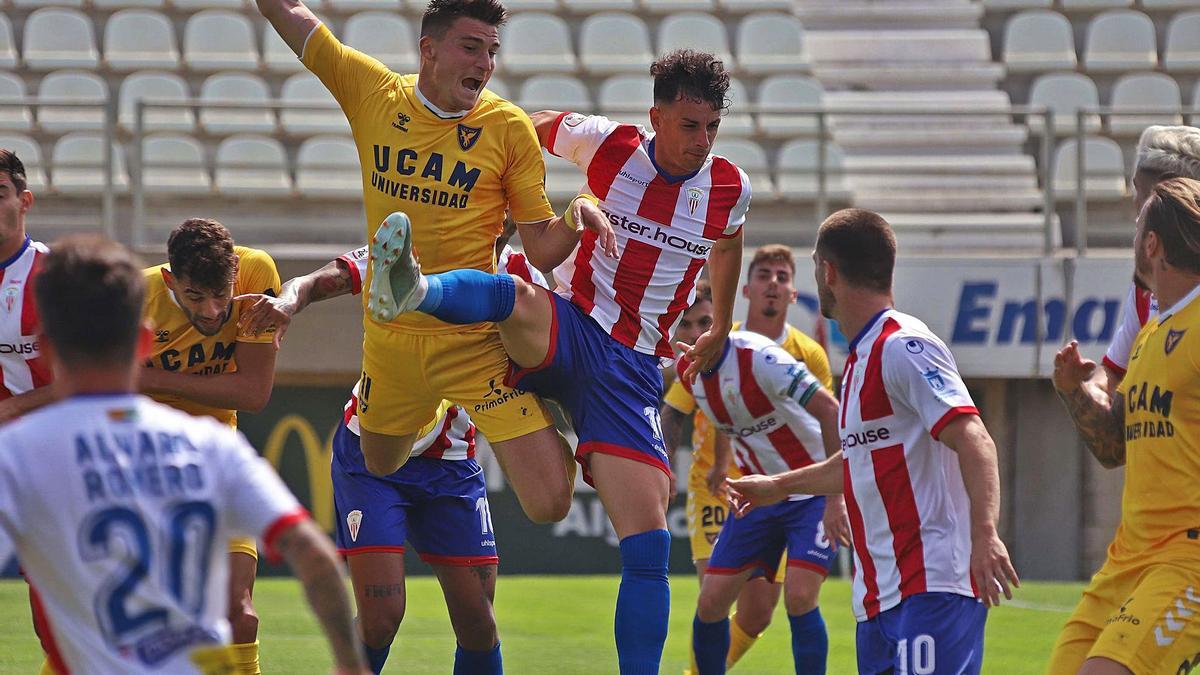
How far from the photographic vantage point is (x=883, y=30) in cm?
1612

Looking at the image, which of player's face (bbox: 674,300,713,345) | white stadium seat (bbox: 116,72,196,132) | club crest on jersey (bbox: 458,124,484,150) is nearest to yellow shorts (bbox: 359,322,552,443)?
club crest on jersey (bbox: 458,124,484,150)

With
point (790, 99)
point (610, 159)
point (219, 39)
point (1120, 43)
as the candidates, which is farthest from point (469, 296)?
point (1120, 43)

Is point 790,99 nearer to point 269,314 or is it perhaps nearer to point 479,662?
point 479,662

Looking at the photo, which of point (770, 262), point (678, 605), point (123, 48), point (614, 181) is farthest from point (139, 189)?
point (614, 181)

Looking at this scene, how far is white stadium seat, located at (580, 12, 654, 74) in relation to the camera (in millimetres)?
15211

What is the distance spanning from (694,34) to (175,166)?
5.49 m

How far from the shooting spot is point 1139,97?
15.0 meters

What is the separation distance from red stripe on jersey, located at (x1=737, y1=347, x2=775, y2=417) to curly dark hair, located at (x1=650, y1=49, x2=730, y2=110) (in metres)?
2.36

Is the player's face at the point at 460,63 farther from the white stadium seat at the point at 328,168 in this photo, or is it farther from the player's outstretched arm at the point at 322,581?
the white stadium seat at the point at 328,168

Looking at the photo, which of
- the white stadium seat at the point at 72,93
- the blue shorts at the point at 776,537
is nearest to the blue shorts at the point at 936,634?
the blue shorts at the point at 776,537

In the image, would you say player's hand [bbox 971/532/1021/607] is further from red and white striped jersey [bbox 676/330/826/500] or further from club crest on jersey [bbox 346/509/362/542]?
red and white striped jersey [bbox 676/330/826/500]

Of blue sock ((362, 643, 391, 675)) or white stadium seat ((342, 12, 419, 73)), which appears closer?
blue sock ((362, 643, 391, 675))

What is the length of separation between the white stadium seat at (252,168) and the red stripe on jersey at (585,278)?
8393 mm

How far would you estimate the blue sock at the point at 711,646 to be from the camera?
7.21 m
